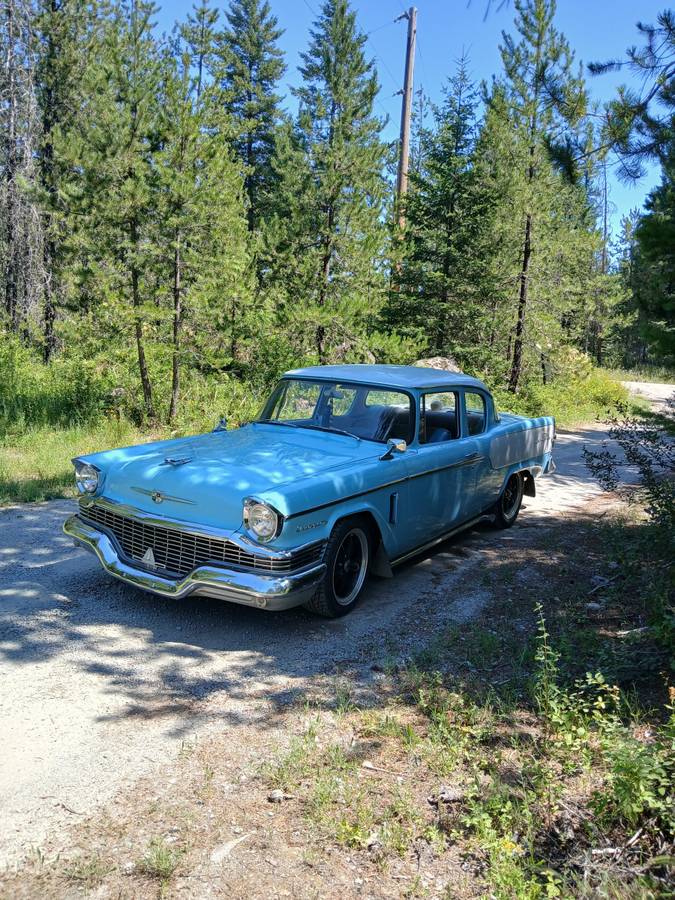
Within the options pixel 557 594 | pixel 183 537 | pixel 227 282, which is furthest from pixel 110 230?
pixel 557 594

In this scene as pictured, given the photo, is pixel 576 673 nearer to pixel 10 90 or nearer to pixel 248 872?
pixel 248 872

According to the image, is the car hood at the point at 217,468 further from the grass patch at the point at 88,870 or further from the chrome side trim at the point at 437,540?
the grass patch at the point at 88,870

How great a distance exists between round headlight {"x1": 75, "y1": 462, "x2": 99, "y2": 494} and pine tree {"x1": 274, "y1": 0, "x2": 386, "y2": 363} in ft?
31.0

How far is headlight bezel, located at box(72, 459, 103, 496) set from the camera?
4945 mm

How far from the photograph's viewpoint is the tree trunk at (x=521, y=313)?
56.1ft

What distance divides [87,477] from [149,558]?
0.94 meters

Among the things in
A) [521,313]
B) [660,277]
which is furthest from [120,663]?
[521,313]

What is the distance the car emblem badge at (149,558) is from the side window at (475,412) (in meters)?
3.32

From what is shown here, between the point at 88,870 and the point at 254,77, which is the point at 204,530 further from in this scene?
the point at 254,77

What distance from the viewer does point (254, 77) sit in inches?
1219

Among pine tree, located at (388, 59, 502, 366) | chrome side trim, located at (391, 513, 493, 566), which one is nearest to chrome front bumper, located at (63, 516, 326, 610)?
chrome side trim, located at (391, 513, 493, 566)

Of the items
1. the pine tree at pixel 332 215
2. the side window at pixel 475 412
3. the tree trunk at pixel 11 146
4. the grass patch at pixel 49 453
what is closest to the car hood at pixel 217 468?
the side window at pixel 475 412

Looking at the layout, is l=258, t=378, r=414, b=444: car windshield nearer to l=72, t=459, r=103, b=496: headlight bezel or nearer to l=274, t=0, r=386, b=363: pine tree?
l=72, t=459, r=103, b=496: headlight bezel

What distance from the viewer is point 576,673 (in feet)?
13.3
